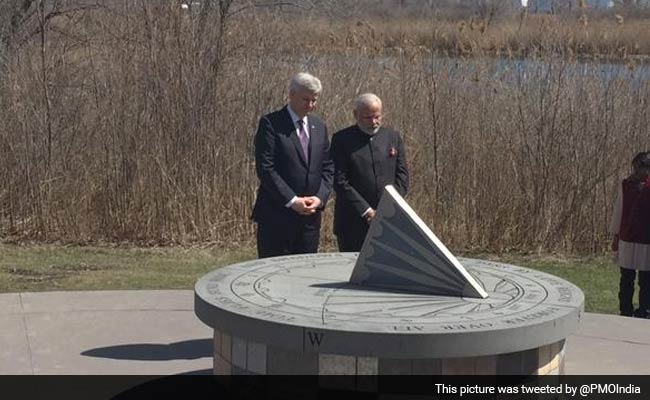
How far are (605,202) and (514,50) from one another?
2179 mm

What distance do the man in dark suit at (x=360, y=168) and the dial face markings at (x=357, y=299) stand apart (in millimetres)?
569

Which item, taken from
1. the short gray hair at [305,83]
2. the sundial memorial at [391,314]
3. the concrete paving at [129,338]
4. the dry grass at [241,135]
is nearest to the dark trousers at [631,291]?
the concrete paving at [129,338]

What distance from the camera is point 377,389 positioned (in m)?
5.34

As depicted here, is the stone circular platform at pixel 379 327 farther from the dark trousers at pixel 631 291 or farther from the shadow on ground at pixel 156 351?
the dark trousers at pixel 631 291

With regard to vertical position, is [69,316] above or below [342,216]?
below

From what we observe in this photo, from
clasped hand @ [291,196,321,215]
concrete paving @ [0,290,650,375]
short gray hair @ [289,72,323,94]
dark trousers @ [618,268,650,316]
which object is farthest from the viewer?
dark trousers @ [618,268,650,316]

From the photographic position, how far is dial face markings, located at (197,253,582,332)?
555 cm

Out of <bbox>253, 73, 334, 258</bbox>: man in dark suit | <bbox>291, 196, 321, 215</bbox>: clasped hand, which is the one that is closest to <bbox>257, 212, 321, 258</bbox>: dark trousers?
<bbox>253, 73, 334, 258</bbox>: man in dark suit

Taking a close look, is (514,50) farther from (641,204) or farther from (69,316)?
(69,316)

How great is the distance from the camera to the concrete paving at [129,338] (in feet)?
22.2

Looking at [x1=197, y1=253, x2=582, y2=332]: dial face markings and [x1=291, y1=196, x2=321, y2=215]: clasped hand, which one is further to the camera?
[x1=291, y1=196, x2=321, y2=215]: clasped hand

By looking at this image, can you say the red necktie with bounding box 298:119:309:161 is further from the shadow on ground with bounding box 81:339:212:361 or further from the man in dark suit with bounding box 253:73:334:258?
the shadow on ground with bounding box 81:339:212:361

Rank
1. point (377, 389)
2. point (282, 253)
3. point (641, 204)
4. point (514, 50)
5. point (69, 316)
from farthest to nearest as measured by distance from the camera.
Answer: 1. point (514, 50)
2. point (641, 204)
3. point (69, 316)
4. point (282, 253)
5. point (377, 389)

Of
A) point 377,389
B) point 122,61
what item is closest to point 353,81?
point 122,61
